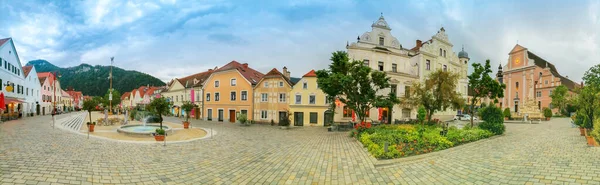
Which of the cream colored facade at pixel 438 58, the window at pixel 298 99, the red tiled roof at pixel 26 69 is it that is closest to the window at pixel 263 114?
the window at pixel 298 99

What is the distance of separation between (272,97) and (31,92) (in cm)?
4298

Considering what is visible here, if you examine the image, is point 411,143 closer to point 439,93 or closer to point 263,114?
point 439,93

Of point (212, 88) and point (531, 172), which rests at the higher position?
point (212, 88)

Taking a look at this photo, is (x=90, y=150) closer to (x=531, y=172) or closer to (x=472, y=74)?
(x=531, y=172)

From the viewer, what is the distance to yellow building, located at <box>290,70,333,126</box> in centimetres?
3161

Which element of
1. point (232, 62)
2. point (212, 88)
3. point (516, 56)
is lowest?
point (212, 88)

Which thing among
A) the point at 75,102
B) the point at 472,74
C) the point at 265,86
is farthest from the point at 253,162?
the point at 75,102

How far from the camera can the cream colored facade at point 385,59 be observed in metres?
31.8

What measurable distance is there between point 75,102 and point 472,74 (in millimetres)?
119528

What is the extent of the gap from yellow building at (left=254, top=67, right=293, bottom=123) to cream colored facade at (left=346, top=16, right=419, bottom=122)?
6.87m

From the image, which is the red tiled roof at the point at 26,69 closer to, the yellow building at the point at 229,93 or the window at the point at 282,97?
the yellow building at the point at 229,93

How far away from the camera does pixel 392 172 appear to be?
8.71 meters

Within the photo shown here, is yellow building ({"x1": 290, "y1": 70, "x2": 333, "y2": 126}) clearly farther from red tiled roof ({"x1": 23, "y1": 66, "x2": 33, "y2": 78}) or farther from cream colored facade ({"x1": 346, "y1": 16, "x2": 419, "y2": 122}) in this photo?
red tiled roof ({"x1": 23, "y1": 66, "x2": 33, "y2": 78})

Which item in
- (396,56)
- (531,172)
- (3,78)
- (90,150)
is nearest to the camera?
(531,172)
